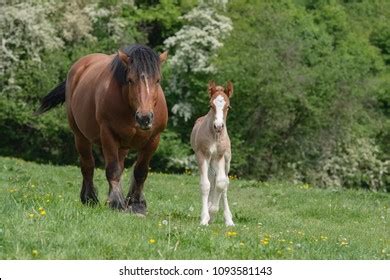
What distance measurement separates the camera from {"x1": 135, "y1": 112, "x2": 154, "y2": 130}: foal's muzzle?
10.2m

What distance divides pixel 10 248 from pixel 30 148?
38.2 meters

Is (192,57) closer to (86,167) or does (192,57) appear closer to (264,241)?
(86,167)

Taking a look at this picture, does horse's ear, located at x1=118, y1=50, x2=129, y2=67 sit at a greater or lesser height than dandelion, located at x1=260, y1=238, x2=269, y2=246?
greater

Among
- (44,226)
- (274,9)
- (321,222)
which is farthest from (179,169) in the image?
(44,226)

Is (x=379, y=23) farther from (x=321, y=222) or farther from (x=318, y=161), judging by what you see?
(x=321, y=222)

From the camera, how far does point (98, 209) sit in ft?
32.8

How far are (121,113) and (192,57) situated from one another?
32.0 m

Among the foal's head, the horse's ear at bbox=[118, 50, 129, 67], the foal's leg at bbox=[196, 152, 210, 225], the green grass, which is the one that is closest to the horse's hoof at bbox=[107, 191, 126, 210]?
the green grass

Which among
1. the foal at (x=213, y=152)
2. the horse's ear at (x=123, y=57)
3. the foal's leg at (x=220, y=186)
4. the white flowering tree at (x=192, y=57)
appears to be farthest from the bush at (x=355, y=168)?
the horse's ear at (x=123, y=57)

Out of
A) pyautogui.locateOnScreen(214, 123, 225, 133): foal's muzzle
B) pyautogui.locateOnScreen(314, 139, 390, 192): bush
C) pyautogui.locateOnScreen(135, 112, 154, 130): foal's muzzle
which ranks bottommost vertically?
pyautogui.locateOnScreen(314, 139, 390, 192): bush

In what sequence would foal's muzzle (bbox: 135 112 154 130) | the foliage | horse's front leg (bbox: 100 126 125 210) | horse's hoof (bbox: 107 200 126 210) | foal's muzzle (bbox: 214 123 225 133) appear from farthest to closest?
the foliage < horse's front leg (bbox: 100 126 125 210) < horse's hoof (bbox: 107 200 126 210) < foal's muzzle (bbox: 214 123 225 133) < foal's muzzle (bbox: 135 112 154 130)

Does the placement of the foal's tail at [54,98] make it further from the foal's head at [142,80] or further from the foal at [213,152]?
the foal at [213,152]

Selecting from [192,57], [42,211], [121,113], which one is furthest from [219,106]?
[192,57]

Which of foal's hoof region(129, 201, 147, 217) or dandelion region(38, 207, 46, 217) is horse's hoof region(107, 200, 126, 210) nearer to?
foal's hoof region(129, 201, 147, 217)
